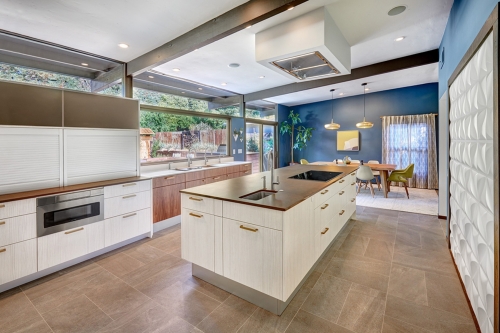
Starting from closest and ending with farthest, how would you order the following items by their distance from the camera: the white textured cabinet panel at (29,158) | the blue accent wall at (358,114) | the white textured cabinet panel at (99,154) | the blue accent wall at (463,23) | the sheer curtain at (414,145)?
1. the blue accent wall at (463,23)
2. the white textured cabinet panel at (29,158)
3. the white textured cabinet panel at (99,154)
4. the sheer curtain at (414,145)
5. the blue accent wall at (358,114)


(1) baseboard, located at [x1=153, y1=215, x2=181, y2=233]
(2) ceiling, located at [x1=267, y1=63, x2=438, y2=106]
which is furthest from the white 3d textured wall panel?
(1) baseboard, located at [x1=153, y1=215, x2=181, y2=233]

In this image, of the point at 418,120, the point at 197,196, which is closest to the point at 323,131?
the point at 418,120

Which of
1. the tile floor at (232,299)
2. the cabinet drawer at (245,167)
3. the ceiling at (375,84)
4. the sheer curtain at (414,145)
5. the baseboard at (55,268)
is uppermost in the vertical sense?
the ceiling at (375,84)

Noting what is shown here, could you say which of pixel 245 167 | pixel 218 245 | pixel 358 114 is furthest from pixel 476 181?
pixel 358 114

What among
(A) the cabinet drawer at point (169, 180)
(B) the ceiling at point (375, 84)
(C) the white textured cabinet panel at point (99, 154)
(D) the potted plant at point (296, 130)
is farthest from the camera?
(D) the potted plant at point (296, 130)

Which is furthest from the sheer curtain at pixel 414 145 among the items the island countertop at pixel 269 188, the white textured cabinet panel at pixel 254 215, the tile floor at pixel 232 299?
the white textured cabinet panel at pixel 254 215

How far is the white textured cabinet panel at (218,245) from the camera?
2.06m

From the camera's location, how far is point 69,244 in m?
2.52

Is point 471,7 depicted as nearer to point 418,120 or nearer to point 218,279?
point 218,279

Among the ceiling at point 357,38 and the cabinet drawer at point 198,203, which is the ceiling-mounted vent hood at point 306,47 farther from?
the cabinet drawer at point 198,203

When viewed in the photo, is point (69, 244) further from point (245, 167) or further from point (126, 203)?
point (245, 167)

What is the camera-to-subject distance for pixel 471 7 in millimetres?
1928

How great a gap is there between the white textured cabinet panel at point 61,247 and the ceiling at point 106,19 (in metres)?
2.30

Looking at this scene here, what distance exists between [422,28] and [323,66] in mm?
1495
